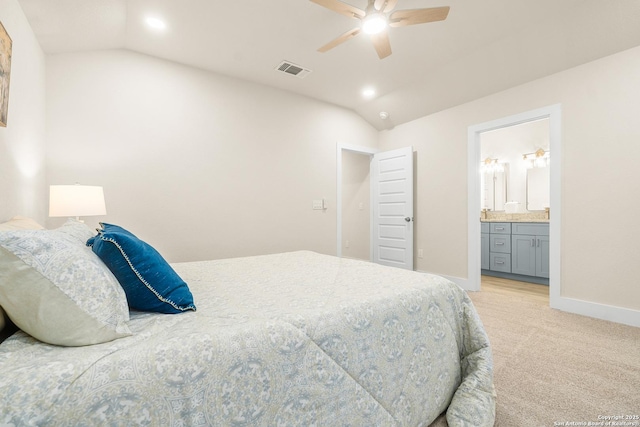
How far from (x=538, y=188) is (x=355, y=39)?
423 centimetres

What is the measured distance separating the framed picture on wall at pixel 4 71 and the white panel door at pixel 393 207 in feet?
13.6

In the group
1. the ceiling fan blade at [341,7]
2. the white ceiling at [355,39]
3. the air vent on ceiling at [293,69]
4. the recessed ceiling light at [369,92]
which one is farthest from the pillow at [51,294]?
the recessed ceiling light at [369,92]

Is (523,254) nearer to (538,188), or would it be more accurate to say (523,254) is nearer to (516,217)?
(516,217)

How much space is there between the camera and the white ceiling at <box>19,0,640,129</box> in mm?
2352

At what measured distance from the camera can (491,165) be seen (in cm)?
557

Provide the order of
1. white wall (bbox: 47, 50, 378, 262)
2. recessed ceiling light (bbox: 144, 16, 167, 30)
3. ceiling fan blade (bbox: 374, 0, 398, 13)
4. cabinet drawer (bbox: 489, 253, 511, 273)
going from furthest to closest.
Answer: cabinet drawer (bbox: 489, 253, 511, 273) → white wall (bbox: 47, 50, 378, 262) → recessed ceiling light (bbox: 144, 16, 167, 30) → ceiling fan blade (bbox: 374, 0, 398, 13)

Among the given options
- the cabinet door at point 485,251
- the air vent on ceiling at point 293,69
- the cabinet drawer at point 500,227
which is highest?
the air vent on ceiling at point 293,69

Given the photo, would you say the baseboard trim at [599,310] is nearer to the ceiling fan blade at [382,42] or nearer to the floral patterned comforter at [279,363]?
the floral patterned comforter at [279,363]

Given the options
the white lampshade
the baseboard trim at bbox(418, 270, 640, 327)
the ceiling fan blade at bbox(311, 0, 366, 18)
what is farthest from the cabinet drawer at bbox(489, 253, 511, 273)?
the white lampshade

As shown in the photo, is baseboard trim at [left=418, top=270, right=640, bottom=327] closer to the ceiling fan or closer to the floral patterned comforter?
the floral patterned comforter

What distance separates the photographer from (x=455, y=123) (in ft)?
12.9

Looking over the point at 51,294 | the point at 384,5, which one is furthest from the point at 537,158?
the point at 51,294

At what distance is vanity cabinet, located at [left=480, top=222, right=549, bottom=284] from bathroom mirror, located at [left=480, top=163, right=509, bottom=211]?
0.91 meters

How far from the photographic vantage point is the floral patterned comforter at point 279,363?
70 centimetres
